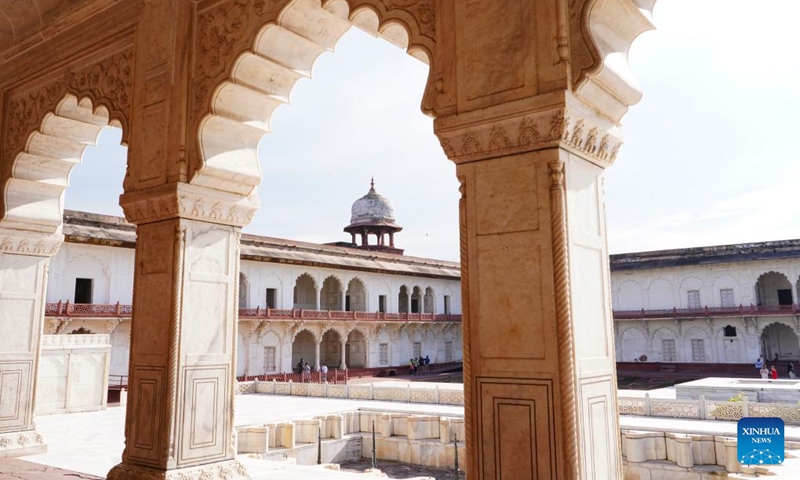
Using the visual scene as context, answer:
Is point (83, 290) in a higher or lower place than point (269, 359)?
higher

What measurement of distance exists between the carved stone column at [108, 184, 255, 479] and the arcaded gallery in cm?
2

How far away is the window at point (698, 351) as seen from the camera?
28.0 m

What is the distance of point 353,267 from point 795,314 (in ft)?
59.0

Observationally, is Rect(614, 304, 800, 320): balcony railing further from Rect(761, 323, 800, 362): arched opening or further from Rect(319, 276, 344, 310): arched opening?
Rect(319, 276, 344, 310): arched opening

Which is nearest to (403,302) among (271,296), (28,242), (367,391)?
(271,296)

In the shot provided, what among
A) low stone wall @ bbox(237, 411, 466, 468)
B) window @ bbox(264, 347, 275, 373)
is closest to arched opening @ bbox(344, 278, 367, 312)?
window @ bbox(264, 347, 275, 373)

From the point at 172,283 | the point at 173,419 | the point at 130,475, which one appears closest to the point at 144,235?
the point at 172,283

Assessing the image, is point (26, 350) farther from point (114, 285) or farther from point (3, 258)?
point (114, 285)

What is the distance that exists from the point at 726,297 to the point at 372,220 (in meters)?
17.5

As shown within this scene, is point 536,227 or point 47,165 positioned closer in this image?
point 536,227

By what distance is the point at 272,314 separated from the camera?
23.7m

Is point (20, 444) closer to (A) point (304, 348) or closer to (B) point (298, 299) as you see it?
(A) point (304, 348)

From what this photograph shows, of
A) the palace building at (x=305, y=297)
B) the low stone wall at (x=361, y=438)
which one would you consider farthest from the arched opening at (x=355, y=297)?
the low stone wall at (x=361, y=438)

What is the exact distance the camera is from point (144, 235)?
5.31 metres
